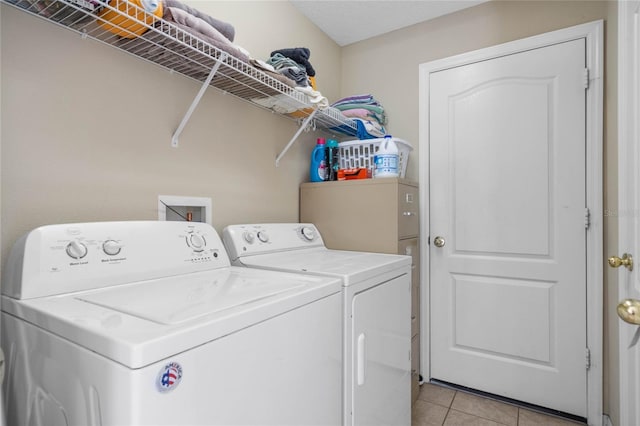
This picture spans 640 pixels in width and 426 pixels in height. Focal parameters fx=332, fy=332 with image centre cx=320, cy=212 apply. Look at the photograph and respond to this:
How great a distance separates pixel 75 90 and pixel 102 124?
126 mm

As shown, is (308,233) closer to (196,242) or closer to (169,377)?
(196,242)

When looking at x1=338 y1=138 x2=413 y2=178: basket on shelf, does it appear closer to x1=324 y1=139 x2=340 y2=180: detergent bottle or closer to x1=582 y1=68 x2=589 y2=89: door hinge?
x1=324 y1=139 x2=340 y2=180: detergent bottle

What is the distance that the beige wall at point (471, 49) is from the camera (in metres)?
1.72

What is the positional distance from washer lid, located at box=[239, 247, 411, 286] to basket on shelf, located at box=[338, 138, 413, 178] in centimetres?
67

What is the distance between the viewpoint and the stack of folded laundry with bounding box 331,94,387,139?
85.0 inches

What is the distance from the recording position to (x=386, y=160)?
1.88 meters

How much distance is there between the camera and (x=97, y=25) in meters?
1.09

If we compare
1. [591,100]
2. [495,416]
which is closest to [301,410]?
[495,416]

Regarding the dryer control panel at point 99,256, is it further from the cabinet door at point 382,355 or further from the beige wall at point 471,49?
the beige wall at point 471,49

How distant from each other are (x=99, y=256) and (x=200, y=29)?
83cm

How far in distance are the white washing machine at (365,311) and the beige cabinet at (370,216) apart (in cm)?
23

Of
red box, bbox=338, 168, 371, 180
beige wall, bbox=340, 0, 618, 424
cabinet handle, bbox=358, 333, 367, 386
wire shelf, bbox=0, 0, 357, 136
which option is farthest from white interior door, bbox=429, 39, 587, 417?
cabinet handle, bbox=358, 333, 367, 386

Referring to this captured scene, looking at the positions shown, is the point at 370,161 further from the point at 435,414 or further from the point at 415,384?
the point at 435,414

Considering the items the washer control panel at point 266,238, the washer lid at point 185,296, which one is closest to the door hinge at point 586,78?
the washer control panel at point 266,238
